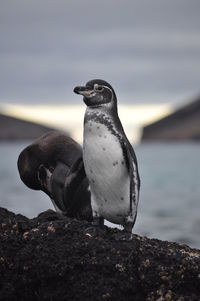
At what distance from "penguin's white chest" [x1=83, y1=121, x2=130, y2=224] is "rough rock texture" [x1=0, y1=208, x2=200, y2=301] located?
948 mm

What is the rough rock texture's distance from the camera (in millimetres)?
7234

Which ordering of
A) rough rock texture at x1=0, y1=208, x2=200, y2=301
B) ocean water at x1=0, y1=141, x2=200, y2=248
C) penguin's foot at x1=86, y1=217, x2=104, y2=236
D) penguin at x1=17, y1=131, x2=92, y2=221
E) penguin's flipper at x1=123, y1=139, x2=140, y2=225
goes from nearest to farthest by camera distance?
rough rock texture at x1=0, y1=208, x2=200, y2=301 → penguin's foot at x1=86, y1=217, x2=104, y2=236 → penguin's flipper at x1=123, y1=139, x2=140, y2=225 → penguin at x1=17, y1=131, x2=92, y2=221 → ocean water at x1=0, y1=141, x2=200, y2=248

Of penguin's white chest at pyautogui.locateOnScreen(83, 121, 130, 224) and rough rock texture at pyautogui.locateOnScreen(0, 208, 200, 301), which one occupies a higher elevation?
penguin's white chest at pyautogui.locateOnScreen(83, 121, 130, 224)

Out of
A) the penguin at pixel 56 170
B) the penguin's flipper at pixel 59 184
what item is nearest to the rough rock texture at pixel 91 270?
the penguin at pixel 56 170

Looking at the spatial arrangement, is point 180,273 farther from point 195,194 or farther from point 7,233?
point 195,194

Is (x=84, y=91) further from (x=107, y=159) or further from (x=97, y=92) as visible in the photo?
(x=107, y=159)

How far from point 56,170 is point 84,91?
6.46 feet

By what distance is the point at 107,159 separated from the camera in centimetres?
834

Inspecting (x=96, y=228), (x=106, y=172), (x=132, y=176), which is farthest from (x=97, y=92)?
(x=96, y=228)

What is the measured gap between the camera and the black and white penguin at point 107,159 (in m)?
8.27

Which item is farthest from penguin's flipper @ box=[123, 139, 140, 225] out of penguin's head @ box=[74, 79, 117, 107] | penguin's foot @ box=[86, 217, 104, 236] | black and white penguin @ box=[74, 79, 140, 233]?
penguin's head @ box=[74, 79, 117, 107]

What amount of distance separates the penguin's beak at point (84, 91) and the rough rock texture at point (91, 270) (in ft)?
4.40

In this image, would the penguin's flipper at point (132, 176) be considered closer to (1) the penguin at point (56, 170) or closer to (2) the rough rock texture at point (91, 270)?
(2) the rough rock texture at point (91, 270)

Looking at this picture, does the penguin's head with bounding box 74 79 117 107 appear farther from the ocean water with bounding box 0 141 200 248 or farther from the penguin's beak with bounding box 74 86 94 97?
the ocean water with bounding box 0 141 200 248
